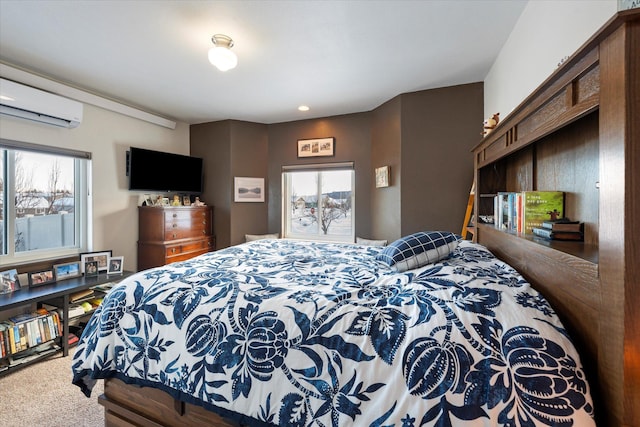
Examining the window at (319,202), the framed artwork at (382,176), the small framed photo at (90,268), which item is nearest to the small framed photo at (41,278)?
the small framed photo at (90,268)

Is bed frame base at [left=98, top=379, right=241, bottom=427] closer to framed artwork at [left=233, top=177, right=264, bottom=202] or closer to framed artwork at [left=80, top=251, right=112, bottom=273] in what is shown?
Answer: framed artwork at [left=80, top=251, right=112, bottom=273]

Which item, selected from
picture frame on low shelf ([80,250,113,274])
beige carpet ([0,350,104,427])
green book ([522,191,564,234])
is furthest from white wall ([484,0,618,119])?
picture frame on low shelf ([80,250,113,274])

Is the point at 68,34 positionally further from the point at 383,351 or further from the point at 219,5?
the point at 383,351

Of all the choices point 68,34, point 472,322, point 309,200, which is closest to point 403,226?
point 309,200

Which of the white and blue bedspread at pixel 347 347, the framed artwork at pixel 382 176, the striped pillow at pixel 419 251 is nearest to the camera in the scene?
the white and blue bedspread at pixel 347 347

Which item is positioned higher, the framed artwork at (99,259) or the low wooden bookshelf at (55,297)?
the framed artwork at (99,259)

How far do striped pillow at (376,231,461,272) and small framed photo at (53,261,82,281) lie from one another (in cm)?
317

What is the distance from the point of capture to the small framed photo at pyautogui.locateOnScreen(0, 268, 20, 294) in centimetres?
233

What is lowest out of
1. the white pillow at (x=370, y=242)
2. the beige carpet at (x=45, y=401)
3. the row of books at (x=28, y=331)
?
the beige carpet at (x=45, y=401)

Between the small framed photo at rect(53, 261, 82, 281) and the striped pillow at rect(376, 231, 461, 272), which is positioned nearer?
the striped pillow at rect(376, 231, 461, 272)

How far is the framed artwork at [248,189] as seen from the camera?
4.37 metres

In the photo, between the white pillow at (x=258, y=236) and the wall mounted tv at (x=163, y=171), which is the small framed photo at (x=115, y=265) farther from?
the white pillow at (x=258, y=236)

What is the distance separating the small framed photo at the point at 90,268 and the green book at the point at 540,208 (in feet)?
12.6

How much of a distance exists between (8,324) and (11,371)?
1.19 feet
